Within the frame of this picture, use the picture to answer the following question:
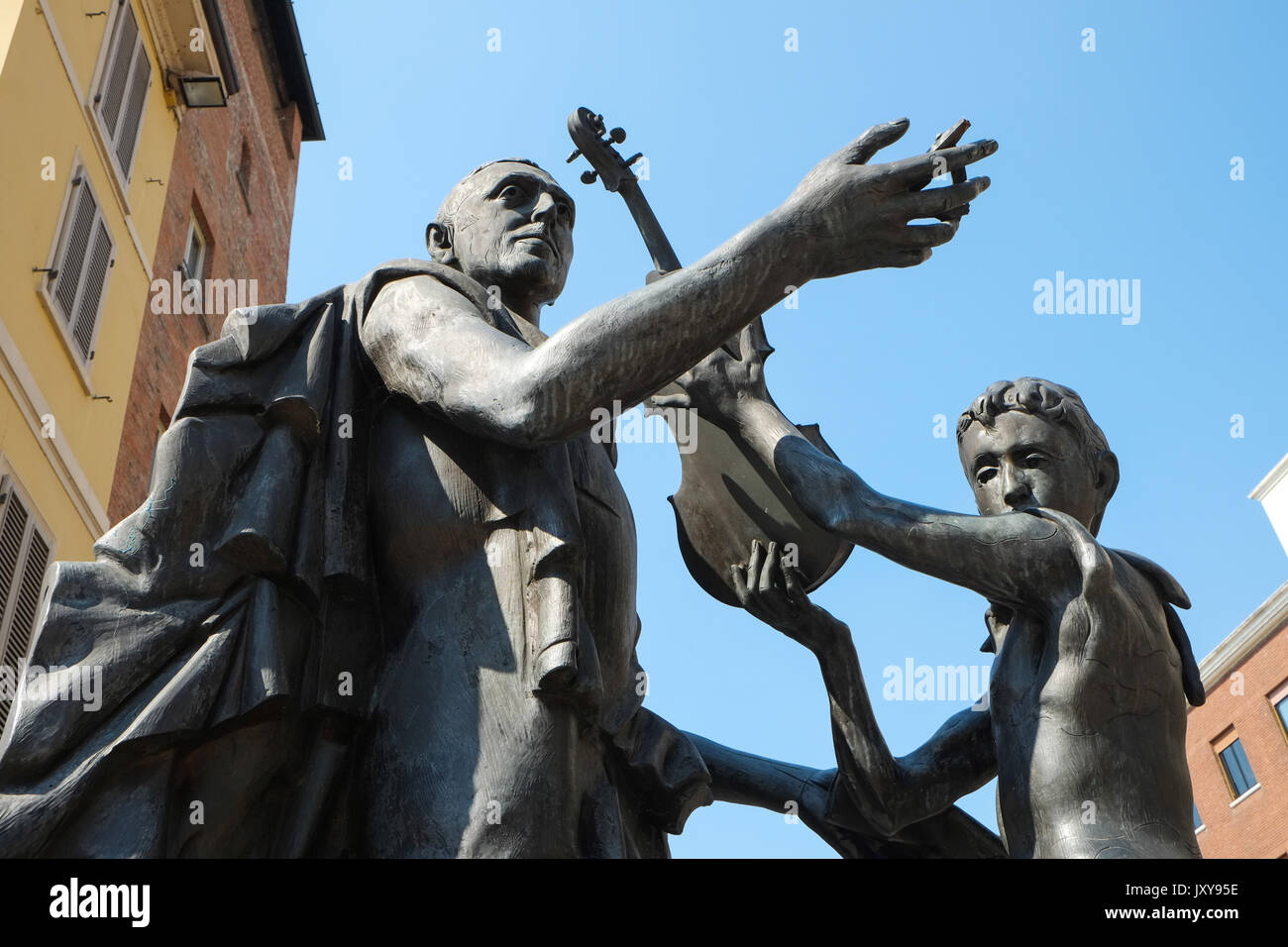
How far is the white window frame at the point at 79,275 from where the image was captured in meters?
13.5

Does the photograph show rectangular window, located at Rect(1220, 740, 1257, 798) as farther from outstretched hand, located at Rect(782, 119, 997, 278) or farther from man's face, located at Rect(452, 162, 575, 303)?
outstretched hand, located at Rect(782, 119, 997, 278)

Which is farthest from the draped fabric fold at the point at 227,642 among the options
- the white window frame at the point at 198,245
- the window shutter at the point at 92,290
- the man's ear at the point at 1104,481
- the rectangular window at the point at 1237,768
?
the rectangular window at the point at 1237,768

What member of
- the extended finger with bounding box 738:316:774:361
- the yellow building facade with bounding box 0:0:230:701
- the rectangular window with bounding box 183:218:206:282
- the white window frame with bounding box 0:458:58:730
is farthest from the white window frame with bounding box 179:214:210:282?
the extended finger with bounding box 738:316:774:361

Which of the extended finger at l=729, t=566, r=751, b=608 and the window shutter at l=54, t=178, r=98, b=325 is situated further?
the window shutter at l=54, t=178, r=98, b=325

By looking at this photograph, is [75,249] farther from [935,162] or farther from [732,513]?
[935,162]

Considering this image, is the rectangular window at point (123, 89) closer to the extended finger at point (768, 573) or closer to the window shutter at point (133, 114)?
the window shutter at point (133, 114)

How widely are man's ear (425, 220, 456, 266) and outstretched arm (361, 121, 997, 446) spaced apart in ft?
1.39

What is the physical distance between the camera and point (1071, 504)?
3.76 meters

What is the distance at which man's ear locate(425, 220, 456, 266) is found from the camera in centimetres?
341

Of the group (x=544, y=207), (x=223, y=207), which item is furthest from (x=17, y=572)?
(x=544, y=207)

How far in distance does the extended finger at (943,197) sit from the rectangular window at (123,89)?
13877 mm
